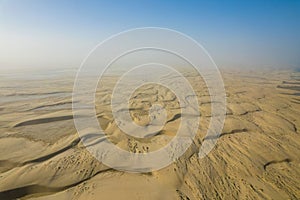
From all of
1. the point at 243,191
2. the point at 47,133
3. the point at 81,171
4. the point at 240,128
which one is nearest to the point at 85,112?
the point at 47,133

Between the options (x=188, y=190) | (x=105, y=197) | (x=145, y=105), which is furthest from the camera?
(x=145, y=105)

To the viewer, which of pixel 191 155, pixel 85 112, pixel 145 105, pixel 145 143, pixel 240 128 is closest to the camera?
pixel 191 155

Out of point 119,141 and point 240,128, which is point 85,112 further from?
point 240,128

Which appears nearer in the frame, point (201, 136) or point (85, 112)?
point (201, 136)

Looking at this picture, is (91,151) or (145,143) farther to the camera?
(145,143)

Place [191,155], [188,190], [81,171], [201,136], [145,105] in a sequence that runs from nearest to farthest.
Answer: [188,190] < [81,171] < [191,155] < [201,136] < [145,105]

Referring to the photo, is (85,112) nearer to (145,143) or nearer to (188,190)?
(145,143)

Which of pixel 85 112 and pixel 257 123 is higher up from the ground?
pixel 85 112

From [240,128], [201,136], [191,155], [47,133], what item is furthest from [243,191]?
[47,133]

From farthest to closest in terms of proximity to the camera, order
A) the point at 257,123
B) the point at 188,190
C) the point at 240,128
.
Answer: the point at 257,123 → the point at 240,128 → the point at 188,190
